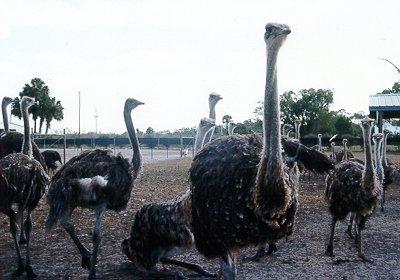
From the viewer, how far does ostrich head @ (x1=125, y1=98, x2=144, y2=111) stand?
6738 mm

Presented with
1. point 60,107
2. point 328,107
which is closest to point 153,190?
point 60,107

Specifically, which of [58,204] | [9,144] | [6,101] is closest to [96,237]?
[58,204]

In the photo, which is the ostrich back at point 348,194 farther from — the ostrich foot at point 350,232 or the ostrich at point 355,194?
the ostrich foot at point 350,232

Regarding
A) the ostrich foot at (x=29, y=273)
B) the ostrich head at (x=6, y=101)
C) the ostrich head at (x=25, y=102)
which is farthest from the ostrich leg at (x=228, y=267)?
the ostrich head at (x=6, y=101)

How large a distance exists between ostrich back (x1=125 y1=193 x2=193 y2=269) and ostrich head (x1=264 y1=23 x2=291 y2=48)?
1781 millimetres

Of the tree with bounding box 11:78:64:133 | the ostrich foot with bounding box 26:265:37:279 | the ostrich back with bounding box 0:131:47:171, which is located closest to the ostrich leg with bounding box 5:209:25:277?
the ostrich foot with bounding box 26:265:37:279

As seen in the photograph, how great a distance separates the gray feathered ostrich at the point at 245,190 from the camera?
3555mm

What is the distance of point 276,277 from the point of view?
16.9 ft

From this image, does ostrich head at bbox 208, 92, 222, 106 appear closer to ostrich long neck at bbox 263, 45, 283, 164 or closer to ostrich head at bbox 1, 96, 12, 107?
ostrich long neck at bbox 263, 45, 283, 164

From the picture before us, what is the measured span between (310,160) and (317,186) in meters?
9.25

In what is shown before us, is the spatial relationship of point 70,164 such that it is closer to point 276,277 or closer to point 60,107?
point 276,277

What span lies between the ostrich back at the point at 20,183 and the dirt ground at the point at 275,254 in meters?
0.69

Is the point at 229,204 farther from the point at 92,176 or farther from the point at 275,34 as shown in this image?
the point at 92,176

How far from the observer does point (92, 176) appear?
5219mm
